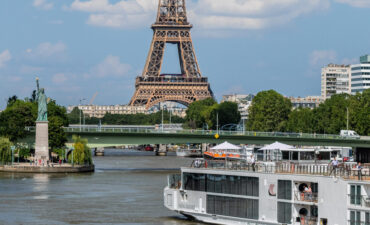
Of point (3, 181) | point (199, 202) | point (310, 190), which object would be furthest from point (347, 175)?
point (3, 181)

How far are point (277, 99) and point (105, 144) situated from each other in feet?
162

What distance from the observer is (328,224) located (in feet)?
101

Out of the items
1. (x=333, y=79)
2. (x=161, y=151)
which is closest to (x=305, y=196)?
(x=161, y=151)

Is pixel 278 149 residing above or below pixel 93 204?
above

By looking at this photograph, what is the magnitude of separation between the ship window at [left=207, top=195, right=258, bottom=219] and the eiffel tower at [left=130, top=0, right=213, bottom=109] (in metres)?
118

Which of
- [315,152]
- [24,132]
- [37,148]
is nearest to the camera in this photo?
[315,152]

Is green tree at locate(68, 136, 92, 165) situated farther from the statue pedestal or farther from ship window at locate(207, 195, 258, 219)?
ship window at locate(207, 195, 258, 219)

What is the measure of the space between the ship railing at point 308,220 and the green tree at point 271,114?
8910 centimetres

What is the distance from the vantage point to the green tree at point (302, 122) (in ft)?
358

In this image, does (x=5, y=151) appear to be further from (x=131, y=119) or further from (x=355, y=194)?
(x=131, y=119)

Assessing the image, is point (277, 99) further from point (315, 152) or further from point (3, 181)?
point (315, 152)

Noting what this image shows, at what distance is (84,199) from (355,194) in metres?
21.2

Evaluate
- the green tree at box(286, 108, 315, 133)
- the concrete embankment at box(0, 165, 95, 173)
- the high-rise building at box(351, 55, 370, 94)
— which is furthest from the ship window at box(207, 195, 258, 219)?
the high-rise building at box(351, 55, 370, 94)

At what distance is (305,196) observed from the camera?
31.8 meters
